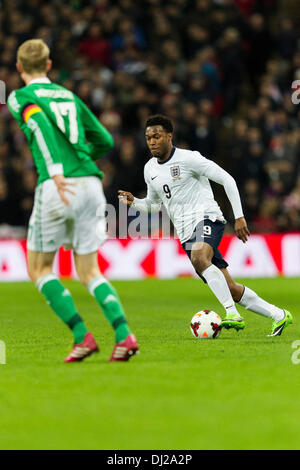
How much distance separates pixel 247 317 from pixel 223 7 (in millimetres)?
10057

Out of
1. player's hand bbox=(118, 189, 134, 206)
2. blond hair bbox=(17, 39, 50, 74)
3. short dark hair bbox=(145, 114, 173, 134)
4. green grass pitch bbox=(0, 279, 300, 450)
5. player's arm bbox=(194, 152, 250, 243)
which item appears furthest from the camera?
short dark hair bbox=(145, 114, 173, 134)

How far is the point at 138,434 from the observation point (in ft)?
13.8

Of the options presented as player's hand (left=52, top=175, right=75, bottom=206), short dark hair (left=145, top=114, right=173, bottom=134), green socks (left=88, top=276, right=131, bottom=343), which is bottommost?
green socks (left=88, top=276, right=131, bottom=343)

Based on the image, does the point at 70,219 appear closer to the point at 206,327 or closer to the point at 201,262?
the point at 201,262

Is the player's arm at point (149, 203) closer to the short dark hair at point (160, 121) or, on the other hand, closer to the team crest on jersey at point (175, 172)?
the team crest on jersey at point (175, 172)

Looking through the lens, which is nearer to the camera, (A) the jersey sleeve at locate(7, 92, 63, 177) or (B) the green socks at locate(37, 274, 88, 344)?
(A) the jersey sleeve at locate(7, 92, 63, 177)

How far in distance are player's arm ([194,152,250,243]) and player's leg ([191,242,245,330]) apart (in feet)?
1.54

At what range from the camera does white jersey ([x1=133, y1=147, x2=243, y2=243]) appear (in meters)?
8.12

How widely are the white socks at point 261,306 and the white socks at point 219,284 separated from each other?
6.2 inches

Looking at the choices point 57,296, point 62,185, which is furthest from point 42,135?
point 57,296

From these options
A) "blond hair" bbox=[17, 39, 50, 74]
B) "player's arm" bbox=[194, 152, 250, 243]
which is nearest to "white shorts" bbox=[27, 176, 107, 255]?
"blond hair" bbox=[17, 39, 50, 74]

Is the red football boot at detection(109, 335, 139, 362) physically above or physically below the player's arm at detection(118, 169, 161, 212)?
below

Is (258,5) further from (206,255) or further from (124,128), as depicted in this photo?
(206,255)

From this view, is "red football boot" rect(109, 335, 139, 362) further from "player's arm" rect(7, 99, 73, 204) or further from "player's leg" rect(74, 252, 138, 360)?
"player's arm" rect(7, 99, 73, 204)
